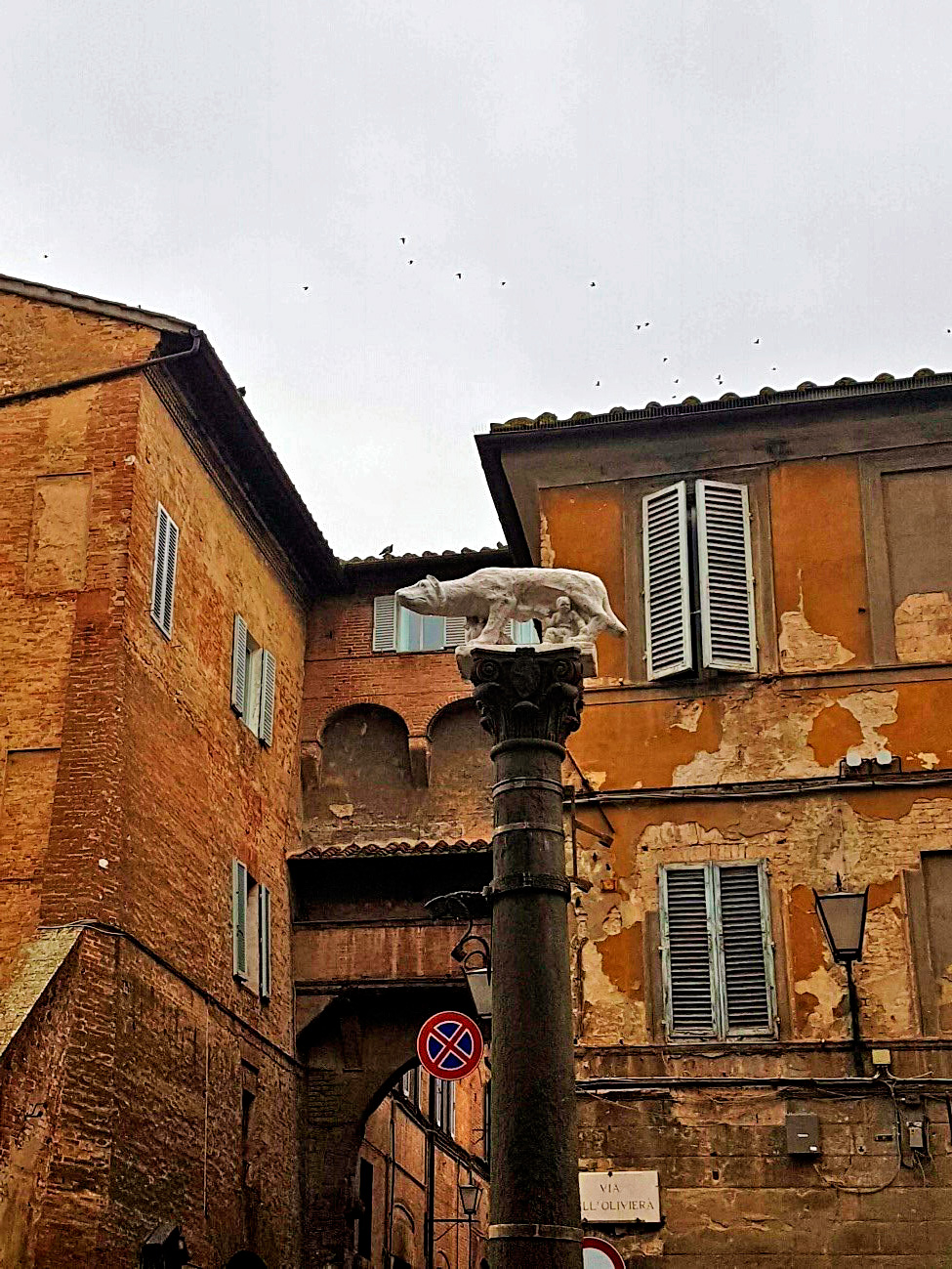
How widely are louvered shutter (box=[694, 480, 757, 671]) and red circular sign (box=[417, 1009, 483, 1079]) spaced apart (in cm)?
475

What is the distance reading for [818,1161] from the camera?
14.0 meters

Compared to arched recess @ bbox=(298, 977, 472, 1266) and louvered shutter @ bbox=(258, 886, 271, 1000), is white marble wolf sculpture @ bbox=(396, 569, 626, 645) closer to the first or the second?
louvered shutter @ bbox=(258, 886, 271, 1000)

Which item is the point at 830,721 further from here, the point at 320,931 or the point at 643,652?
the point at 320,931

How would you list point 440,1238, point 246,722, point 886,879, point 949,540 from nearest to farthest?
point 886,879, point 949,540, point 246,722, point 440,1238

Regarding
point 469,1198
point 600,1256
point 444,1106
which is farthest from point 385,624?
point 600,1256

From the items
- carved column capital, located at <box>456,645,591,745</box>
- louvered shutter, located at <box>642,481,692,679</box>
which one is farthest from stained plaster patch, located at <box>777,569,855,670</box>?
carved column capital, located at <box>456,645,591,745</box>

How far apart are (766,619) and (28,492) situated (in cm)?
806

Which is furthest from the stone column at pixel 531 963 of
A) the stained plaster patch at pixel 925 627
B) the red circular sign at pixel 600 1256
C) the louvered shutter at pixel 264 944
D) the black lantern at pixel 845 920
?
the louvered shutter at pixel 264 944

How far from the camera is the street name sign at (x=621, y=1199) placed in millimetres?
14031

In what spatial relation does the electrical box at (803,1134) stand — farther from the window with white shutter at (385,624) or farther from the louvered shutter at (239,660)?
the window with white shutter at (385,624)

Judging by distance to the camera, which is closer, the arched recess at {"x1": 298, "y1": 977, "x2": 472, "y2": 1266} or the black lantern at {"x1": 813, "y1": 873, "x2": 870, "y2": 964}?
the black lantern at {"x1": 813, "y1": 873, "x2": 870, "y2": 964}

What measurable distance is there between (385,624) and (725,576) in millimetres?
8742

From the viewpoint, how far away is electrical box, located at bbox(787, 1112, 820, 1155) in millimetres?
14000

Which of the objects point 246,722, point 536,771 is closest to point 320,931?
point 246,722
